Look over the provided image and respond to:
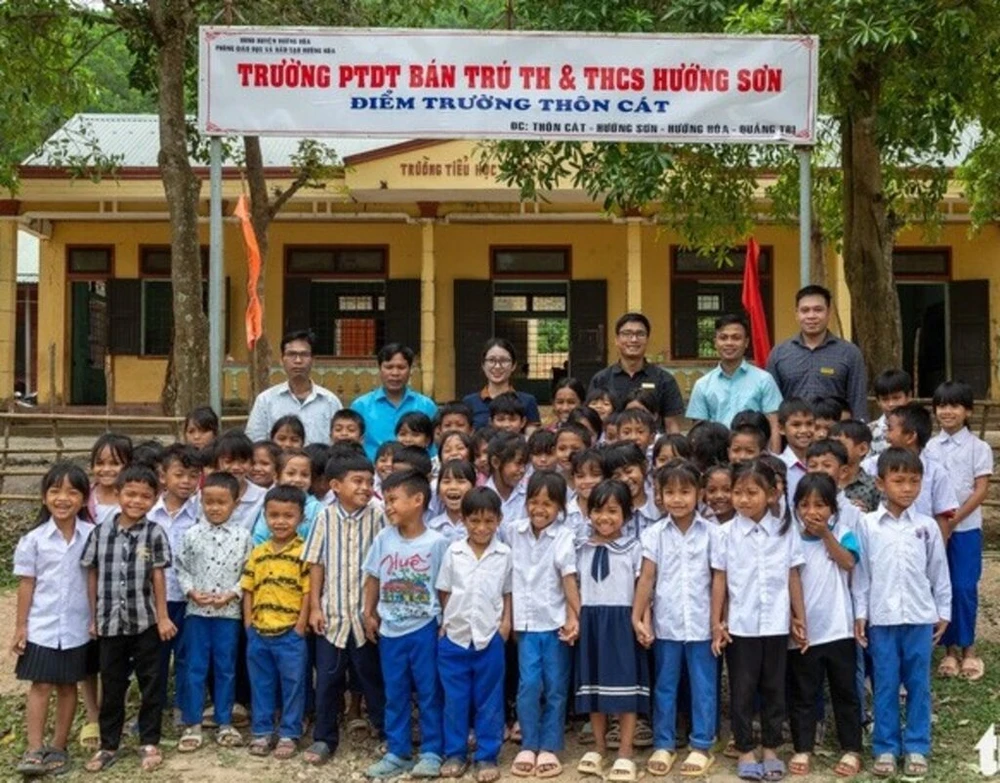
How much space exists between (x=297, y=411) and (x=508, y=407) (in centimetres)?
118

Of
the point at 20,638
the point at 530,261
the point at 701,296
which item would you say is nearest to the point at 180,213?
the point at 20,638

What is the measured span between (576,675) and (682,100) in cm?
320

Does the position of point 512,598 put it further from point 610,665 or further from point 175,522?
point 175,522

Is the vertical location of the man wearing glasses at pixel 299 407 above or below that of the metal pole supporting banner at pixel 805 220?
below

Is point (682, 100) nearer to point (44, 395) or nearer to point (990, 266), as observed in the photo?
point (990, 266)

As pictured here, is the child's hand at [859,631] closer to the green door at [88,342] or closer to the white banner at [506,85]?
the white banner at [506,85]

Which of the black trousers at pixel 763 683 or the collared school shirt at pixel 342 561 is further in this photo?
the collared school shirt at pixel 342 561

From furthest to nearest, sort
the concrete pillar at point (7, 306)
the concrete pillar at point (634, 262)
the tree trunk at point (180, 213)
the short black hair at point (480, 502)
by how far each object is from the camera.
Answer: the concrete pillar at point (7, 306) → the concrete pillar at point (634, 262) → the tree trunk at point (180, 213) → the short black hair at point (480, 502)

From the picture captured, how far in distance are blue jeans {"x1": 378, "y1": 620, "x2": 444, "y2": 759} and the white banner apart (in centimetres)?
280

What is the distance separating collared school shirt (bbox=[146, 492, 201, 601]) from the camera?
4.84 meters

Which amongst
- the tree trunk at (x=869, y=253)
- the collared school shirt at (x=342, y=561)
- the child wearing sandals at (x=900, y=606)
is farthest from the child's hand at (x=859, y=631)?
the tree trunk at (x=869, y=253)

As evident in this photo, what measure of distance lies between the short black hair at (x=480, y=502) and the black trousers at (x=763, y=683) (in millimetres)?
1062

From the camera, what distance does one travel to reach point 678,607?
445cm

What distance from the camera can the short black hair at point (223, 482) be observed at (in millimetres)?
4766
